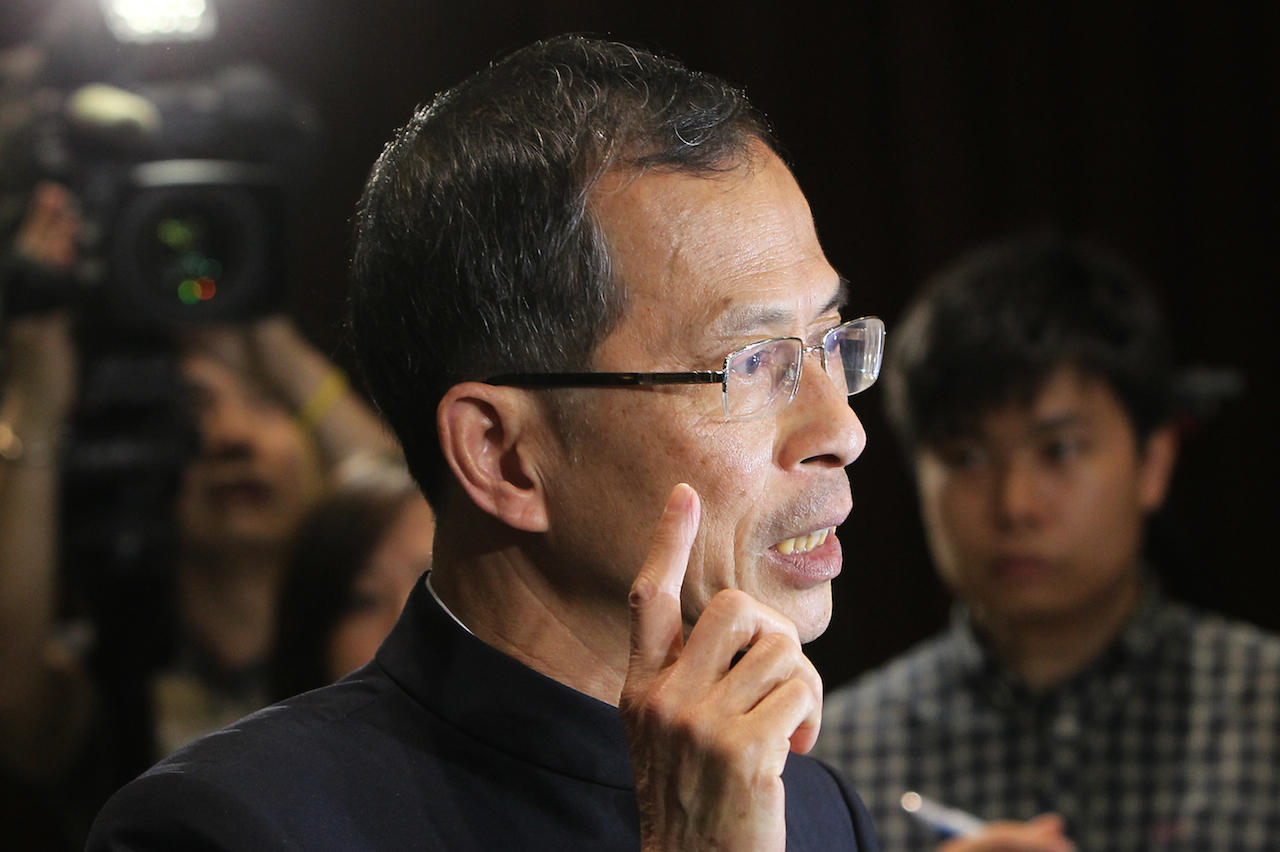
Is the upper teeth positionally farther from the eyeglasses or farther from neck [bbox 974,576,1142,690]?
neck [bbox 974,576,1142,690]

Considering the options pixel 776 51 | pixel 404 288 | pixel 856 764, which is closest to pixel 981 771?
pixel 856 764

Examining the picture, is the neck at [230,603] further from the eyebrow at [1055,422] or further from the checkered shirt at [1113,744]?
the eyebrow at [1055,422]

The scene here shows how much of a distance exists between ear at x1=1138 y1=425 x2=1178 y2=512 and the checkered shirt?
0.17 meters

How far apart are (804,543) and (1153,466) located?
147cm

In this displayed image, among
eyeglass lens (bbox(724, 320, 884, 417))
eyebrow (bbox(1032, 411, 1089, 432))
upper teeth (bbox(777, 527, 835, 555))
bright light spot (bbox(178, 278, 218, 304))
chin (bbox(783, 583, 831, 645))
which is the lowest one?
eyebrow (bbox(1032, 411, 1089, 432))

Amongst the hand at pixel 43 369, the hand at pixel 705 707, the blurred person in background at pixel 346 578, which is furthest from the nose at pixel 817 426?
the hand at pixel 43 369

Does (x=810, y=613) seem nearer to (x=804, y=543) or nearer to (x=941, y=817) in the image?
(x=804, y=543)

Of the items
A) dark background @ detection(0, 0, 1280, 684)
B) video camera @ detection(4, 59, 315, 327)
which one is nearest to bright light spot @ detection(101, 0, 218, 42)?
video camera @ detection(4, 59, 315, 327)

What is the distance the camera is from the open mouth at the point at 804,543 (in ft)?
3.70

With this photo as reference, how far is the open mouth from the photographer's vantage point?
1129 millimetres

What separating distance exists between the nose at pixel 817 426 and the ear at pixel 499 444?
0.62 ft

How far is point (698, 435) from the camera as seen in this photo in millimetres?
1111

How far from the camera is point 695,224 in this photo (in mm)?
1126

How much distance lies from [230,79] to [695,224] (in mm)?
1456
